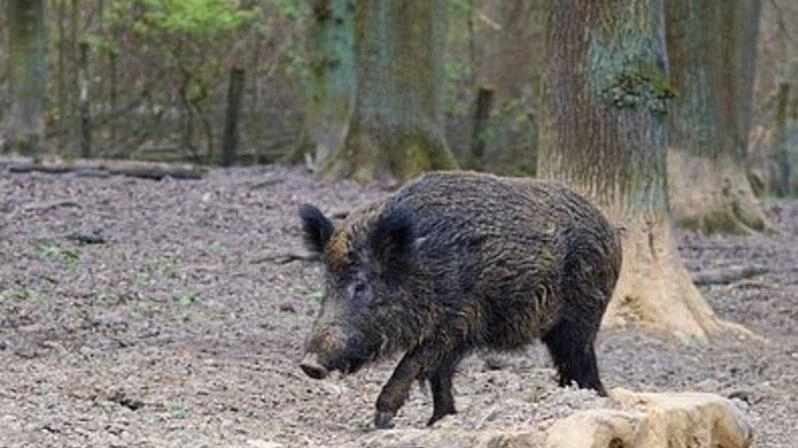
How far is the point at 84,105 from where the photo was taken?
83.3 ft

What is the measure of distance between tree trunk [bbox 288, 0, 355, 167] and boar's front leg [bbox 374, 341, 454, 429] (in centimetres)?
1436

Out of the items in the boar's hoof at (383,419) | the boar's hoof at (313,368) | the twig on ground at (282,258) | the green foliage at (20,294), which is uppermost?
the boar's hoof at (313,368)

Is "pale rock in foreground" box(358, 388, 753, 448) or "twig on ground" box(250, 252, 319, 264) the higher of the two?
"pale rock in foreground" box(358, 388, 753, 448)

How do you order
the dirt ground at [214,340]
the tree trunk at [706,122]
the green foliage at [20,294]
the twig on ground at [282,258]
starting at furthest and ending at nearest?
the tree trunk at [706,122] < the twig on ground at [282,258] < the green foliage at [20,294] < the dirt ground at [214,340]

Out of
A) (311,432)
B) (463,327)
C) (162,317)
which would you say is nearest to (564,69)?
(162,317)

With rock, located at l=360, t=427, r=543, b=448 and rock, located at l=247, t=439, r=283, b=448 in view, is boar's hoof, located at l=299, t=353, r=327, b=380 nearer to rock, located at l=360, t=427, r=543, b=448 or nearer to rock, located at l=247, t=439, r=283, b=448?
rock, located at l=247, t=439, r=283, b=448

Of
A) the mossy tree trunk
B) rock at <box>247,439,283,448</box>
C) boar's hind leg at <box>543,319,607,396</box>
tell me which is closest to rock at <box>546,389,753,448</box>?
rock at <box>247,439,283,448</box>

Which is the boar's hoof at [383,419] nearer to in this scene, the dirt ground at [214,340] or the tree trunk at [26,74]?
the dirt ground at [214,340]

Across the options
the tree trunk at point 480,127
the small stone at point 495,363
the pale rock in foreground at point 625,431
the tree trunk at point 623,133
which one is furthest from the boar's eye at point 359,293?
the tree trunk at point 480,127

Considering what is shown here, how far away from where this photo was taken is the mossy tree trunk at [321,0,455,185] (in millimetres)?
19672

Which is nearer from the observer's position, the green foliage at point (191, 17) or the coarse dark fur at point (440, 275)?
the coarse dark fur at point (440, 275)

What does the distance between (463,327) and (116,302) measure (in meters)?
4.09

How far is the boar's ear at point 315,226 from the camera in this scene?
7820mm

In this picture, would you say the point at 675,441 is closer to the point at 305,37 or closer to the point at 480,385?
the point at 480,385
